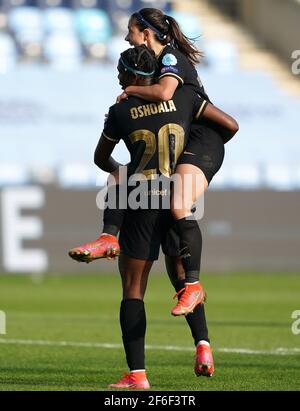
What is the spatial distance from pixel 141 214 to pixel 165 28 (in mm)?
1209

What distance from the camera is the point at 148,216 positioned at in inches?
289

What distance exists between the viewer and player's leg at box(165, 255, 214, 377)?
7.17 m

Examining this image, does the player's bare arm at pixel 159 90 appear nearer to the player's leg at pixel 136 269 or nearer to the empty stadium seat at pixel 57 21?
the player's leg at pixel 136 269

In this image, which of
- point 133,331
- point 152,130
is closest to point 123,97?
point 152,130

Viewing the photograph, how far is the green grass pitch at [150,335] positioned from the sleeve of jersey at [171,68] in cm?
193

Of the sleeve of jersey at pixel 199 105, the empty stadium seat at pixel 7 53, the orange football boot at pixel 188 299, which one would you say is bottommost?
the orange football boot at pixel 188 299

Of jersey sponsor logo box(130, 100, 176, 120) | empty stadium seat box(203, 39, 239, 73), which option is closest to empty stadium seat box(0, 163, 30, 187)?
empty stadium seat box(203, 39, 239, 73)

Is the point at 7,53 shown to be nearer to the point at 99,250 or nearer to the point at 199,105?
the point at 199,105

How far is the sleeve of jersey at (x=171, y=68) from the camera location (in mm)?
7270

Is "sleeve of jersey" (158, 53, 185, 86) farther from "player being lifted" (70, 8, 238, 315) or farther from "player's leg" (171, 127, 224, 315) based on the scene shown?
"player's leg" (171, 127, 224, 315)

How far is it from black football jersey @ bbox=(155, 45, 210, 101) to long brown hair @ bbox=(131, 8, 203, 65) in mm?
96

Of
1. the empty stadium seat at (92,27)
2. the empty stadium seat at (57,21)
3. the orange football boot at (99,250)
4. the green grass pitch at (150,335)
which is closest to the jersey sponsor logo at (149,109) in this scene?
the orange football boot at (99,250)

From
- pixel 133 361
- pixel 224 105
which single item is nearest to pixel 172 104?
pixel 133 361

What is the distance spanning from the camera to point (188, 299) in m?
7.11
